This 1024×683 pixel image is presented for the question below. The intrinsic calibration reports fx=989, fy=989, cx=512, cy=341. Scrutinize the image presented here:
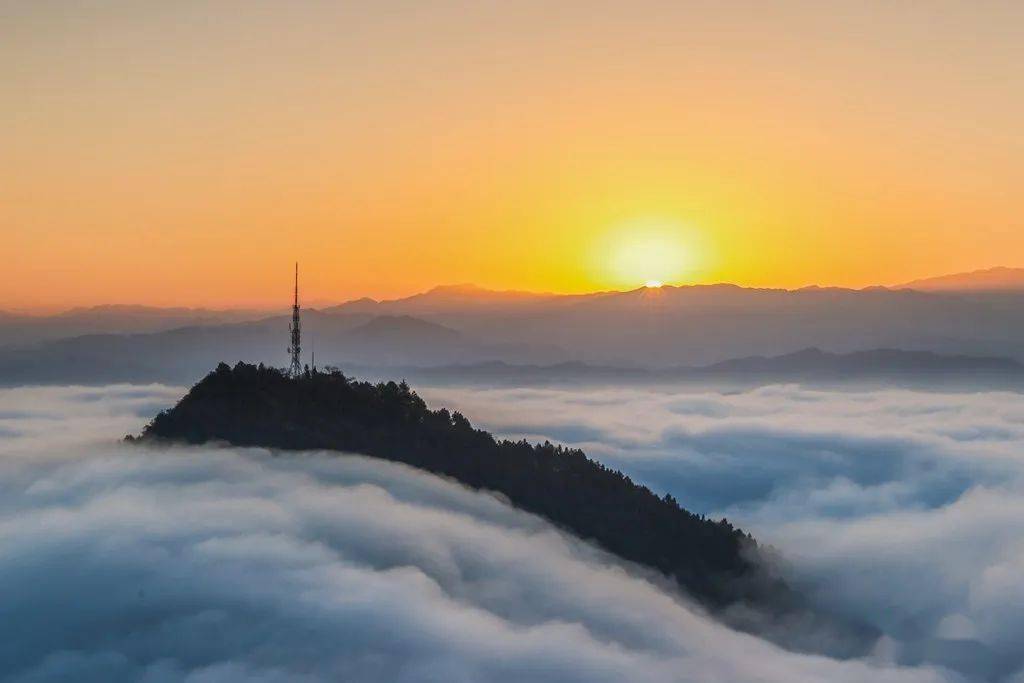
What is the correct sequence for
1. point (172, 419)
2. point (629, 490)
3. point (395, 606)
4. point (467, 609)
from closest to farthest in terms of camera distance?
point (395, 606)
point (467, 609)
point (172, 419)
point (629, 490)

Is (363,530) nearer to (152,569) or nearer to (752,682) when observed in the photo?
(152,569)

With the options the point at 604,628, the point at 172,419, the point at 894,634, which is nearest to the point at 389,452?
the point at 172,419

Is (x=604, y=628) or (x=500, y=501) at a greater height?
(x=500, y=501)

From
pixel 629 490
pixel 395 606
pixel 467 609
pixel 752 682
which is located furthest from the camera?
pixel 629 490

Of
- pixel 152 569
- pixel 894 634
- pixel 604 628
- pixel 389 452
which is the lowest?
pixel 894 634

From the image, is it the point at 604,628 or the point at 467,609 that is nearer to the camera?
the point at 467,609

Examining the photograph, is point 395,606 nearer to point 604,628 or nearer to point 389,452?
point 604,628

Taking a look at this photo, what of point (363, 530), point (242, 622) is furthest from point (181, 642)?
point (363, 530)
